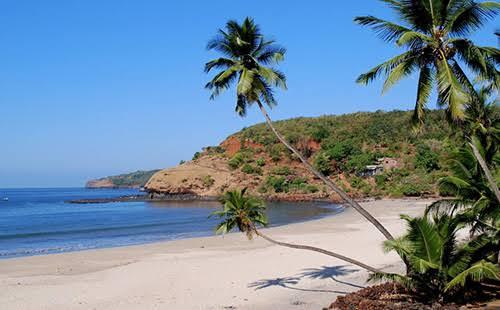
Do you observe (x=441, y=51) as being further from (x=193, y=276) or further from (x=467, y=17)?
(x=193, y=276)

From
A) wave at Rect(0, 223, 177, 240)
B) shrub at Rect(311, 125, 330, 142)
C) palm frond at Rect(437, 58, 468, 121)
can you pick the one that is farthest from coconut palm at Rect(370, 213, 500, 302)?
shrub at Rect(311, 125, 330, 142)

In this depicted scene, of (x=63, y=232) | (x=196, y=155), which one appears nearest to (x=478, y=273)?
(x=63, y=232)

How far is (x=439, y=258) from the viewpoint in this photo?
A: 36.5 ft

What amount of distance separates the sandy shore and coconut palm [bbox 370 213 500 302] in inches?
103

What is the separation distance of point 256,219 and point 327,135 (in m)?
72.7

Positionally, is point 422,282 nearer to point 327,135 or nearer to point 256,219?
point 256,219

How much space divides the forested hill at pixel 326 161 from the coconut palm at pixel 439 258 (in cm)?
4764

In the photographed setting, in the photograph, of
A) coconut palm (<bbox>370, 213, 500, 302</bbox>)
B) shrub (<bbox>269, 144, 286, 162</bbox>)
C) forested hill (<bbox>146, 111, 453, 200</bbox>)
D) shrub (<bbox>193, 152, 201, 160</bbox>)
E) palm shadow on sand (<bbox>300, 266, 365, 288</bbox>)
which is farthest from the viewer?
shrub (<bbox>193, 152, 201, 160</bbox>)

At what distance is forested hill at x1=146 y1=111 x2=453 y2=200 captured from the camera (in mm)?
65062

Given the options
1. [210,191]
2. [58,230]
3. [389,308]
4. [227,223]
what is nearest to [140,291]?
[227,223]

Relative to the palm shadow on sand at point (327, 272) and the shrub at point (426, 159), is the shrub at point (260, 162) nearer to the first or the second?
the shrub at point (426, 159)

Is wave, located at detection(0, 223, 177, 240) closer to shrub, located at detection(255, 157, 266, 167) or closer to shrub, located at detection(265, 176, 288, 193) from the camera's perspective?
shrub, located at detection(265, 176, 288, 193)

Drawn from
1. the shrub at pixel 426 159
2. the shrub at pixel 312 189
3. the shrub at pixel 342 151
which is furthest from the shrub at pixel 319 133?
the shrub at pixel 426 159

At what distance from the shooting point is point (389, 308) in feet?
36.4
